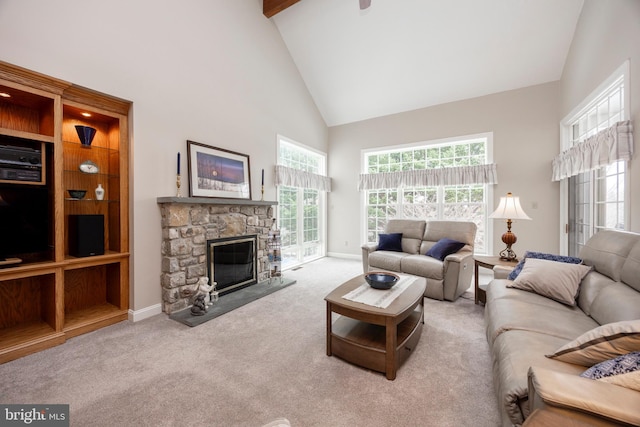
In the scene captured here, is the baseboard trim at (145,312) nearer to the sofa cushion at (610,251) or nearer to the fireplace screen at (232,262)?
the fireplace screen at (232,262)

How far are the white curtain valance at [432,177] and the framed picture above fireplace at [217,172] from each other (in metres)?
2.73

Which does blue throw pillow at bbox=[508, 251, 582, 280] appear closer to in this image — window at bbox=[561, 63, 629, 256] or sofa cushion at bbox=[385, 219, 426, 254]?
window at bbox=[561, 63, 629, 256]

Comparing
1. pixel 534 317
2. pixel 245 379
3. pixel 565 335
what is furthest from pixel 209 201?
pixel 565 335

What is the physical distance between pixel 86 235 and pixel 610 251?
14.6 ft

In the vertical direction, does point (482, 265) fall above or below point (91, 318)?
above

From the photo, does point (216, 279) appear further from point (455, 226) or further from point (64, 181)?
point (455, 226)

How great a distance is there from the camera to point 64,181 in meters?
2.54

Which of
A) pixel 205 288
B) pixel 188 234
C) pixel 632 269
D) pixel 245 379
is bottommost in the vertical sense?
pixel 245 379

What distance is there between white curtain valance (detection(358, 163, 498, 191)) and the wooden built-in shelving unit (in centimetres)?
426

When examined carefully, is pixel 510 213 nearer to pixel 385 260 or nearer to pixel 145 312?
pixel 385 260

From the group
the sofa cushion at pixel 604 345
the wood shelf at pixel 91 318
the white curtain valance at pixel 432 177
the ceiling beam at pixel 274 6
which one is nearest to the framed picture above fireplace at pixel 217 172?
the wood shelf at pixel 91 318

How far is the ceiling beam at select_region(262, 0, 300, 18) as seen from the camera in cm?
391

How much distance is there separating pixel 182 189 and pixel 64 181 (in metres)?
1.04

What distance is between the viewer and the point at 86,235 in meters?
2.52
